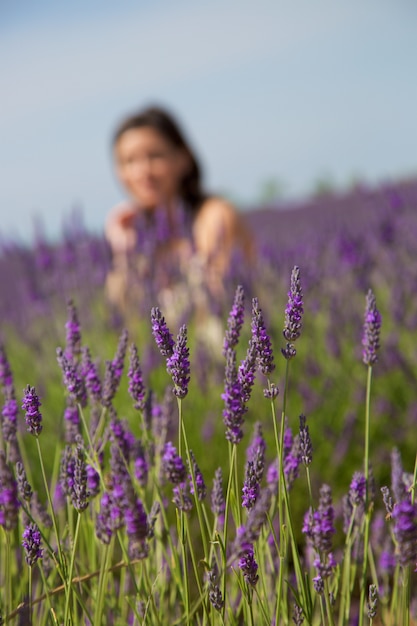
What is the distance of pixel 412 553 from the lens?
948 mm

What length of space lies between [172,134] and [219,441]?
9.88 feet

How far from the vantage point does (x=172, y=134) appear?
5.49m

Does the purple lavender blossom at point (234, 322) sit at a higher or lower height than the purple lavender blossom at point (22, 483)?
higher

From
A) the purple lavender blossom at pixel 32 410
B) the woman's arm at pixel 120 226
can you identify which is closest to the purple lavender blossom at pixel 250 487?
the purple lavender blossom at pixel 32 410

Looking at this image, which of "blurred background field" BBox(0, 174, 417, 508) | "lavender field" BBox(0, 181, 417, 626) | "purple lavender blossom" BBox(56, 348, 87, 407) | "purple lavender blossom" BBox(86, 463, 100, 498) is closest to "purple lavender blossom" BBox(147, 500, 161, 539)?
"lavender field" BBox(0, 181, 417, 626)

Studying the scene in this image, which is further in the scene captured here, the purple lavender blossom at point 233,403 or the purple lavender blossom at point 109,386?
the purple lavender blossom at point 109,386

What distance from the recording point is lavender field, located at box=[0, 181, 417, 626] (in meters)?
1.09

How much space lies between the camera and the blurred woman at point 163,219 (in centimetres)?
428

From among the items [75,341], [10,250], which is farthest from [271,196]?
[75,341]

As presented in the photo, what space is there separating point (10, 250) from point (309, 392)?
8.24ft

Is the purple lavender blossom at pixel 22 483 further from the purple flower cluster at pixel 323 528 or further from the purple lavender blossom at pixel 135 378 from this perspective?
the purple flower cluster at pixel 323 528

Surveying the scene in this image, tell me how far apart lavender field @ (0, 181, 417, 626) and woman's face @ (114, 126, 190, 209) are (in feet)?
3.09

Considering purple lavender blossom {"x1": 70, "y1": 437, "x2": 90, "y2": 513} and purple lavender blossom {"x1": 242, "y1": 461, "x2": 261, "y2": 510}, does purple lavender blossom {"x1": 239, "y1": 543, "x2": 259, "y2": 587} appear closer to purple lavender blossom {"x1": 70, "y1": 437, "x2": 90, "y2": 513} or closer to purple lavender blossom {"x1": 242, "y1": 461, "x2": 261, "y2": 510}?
purple lavender blossom {"x1": 242, "y1": 461, "x2": 261, "y2": 510}

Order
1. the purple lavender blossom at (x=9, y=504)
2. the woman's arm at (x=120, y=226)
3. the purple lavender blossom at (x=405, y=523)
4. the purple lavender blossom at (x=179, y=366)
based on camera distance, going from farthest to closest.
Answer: the woman's arm at (x=120, y=226) → the purple lavender blossom at (x=9, y=504) → the purple lavender blossom at (x=179, y=366) → the purple lavender blossom at (x=405, y=523)
